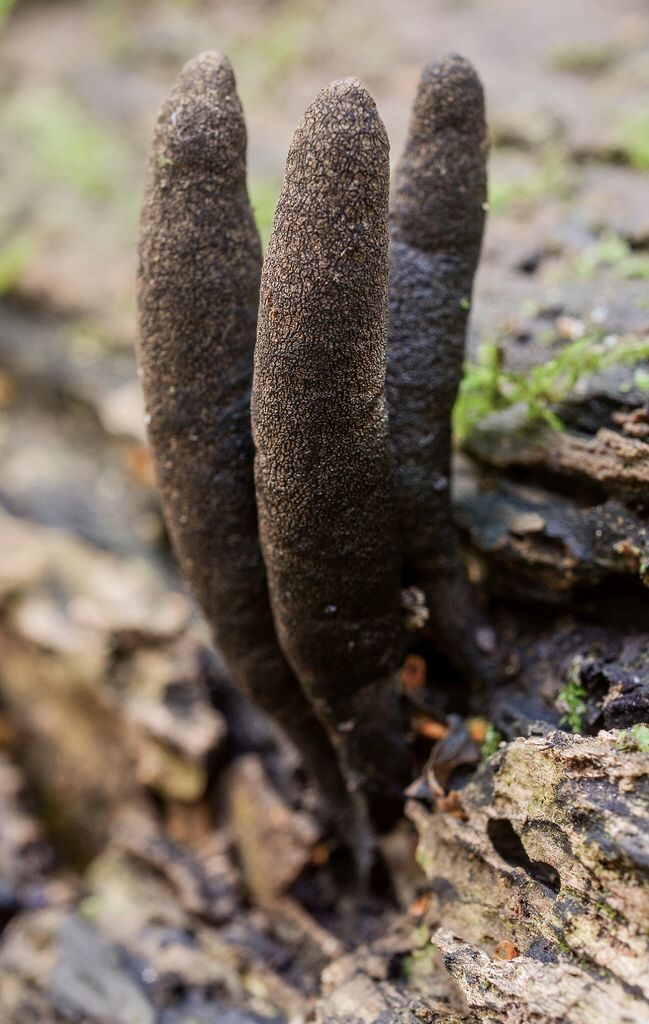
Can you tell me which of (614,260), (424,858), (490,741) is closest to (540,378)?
(614,260)

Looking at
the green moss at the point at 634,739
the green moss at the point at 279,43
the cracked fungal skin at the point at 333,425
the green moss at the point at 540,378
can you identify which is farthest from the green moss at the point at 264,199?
the green moss at the point at 634,739

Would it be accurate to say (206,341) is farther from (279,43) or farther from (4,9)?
(4,9)

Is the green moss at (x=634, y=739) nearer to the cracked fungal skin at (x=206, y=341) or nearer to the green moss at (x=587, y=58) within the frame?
the cracked fungal skin at (x=206, y=341)

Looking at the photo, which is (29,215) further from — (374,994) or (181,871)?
(374,994)

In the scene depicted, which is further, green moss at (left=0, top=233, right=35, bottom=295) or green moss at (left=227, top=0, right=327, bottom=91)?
green moss at (left=227, top=0, right=327, bottom=91)

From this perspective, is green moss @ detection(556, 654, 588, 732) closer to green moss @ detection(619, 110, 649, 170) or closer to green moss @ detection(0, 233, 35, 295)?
green moss @ detection(619, 110, 649, 170)

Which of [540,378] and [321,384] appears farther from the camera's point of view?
[540,378]

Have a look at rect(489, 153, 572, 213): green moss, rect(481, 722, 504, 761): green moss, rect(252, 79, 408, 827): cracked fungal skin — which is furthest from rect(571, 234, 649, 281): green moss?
rect(481, 722, 504, 761): green moss
